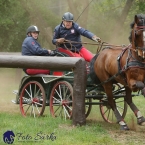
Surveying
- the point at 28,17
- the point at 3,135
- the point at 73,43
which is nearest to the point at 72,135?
the point at 3,135

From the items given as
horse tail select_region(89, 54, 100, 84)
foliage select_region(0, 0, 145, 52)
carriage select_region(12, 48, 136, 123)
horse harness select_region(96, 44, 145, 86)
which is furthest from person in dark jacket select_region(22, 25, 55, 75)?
foliage select_region(0, 0, 145, 52)

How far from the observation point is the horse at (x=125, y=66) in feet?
26.7

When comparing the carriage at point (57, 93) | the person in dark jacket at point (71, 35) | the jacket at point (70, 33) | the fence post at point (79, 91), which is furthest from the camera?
the jacket at point (70, 33)

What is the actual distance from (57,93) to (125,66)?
1.81 m

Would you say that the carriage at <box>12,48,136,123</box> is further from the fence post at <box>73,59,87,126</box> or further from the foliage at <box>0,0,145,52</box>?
the foliage at <box>0,0,145,52</box>

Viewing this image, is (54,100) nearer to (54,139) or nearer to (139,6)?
(54,139)

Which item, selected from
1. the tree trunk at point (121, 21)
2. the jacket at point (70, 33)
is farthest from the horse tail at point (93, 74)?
the tree trunk at point (121, 21)

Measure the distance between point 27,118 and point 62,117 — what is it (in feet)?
2.32

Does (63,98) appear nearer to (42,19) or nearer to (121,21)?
(42,19)

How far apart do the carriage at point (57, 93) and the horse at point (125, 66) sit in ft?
1.07

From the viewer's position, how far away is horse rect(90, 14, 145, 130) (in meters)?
8.14

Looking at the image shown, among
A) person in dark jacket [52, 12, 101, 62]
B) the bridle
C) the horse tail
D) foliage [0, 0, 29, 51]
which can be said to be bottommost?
the horse tail

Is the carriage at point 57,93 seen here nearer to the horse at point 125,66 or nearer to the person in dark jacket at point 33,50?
the person in dark jacket at point 33,50

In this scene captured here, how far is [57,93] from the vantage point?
962 centimetres
